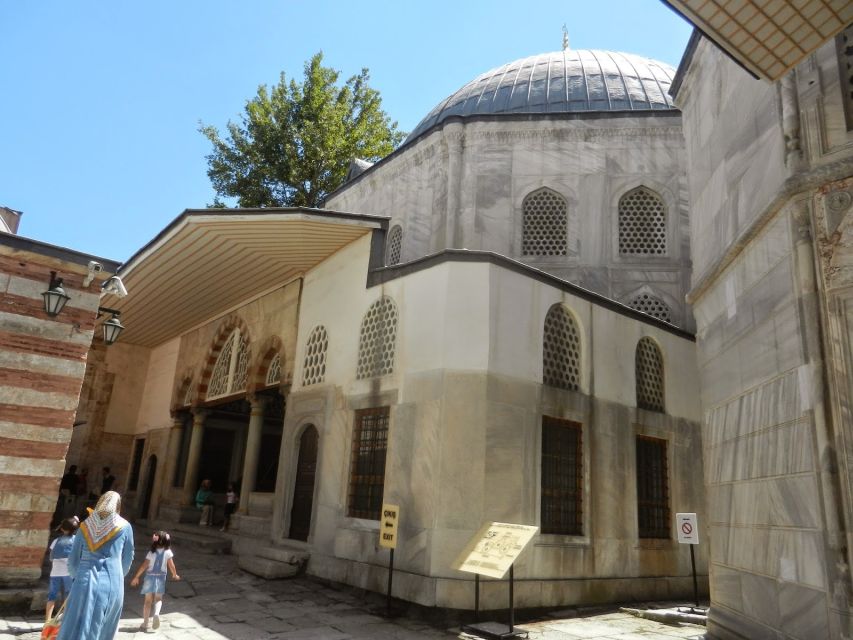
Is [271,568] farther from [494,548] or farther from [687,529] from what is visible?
[687,529]

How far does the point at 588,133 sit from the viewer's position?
13812 mm

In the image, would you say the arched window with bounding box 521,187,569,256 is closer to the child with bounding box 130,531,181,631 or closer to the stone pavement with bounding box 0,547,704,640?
the stone pavement with bounding box 0,547,704,640

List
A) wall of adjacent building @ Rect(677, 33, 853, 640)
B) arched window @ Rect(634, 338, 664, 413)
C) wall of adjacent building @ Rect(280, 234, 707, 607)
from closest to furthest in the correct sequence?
wall of adjacent building @ Rect(677, 33, 853, 640) < wall of adjacent building @ Rect(280, 234, 707, 607) < arched window @ Rect(634, 338, 664, 413)

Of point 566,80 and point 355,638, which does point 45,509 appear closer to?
point 355,638

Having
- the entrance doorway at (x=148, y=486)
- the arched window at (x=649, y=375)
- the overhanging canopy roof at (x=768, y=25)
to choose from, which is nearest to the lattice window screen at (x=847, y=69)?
the overhanging canopy roof at (x=768, y=25)

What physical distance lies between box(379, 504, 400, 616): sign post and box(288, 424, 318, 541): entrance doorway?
2.55 m

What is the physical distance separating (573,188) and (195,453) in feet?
34.7

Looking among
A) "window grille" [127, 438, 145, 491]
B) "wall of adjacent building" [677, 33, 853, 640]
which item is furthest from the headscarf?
"window grille" [127, 438, 145, 491]

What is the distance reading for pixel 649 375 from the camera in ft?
34.5

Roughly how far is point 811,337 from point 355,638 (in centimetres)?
489

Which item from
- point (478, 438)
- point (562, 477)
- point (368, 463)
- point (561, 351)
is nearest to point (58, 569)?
point (368, 463)

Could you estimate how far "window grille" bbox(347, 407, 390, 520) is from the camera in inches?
341

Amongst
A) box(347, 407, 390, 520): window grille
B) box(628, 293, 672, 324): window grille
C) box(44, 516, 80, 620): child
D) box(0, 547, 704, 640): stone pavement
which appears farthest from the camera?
box(628, 293, 672, 324): window grille

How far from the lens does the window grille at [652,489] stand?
31.9 ft
